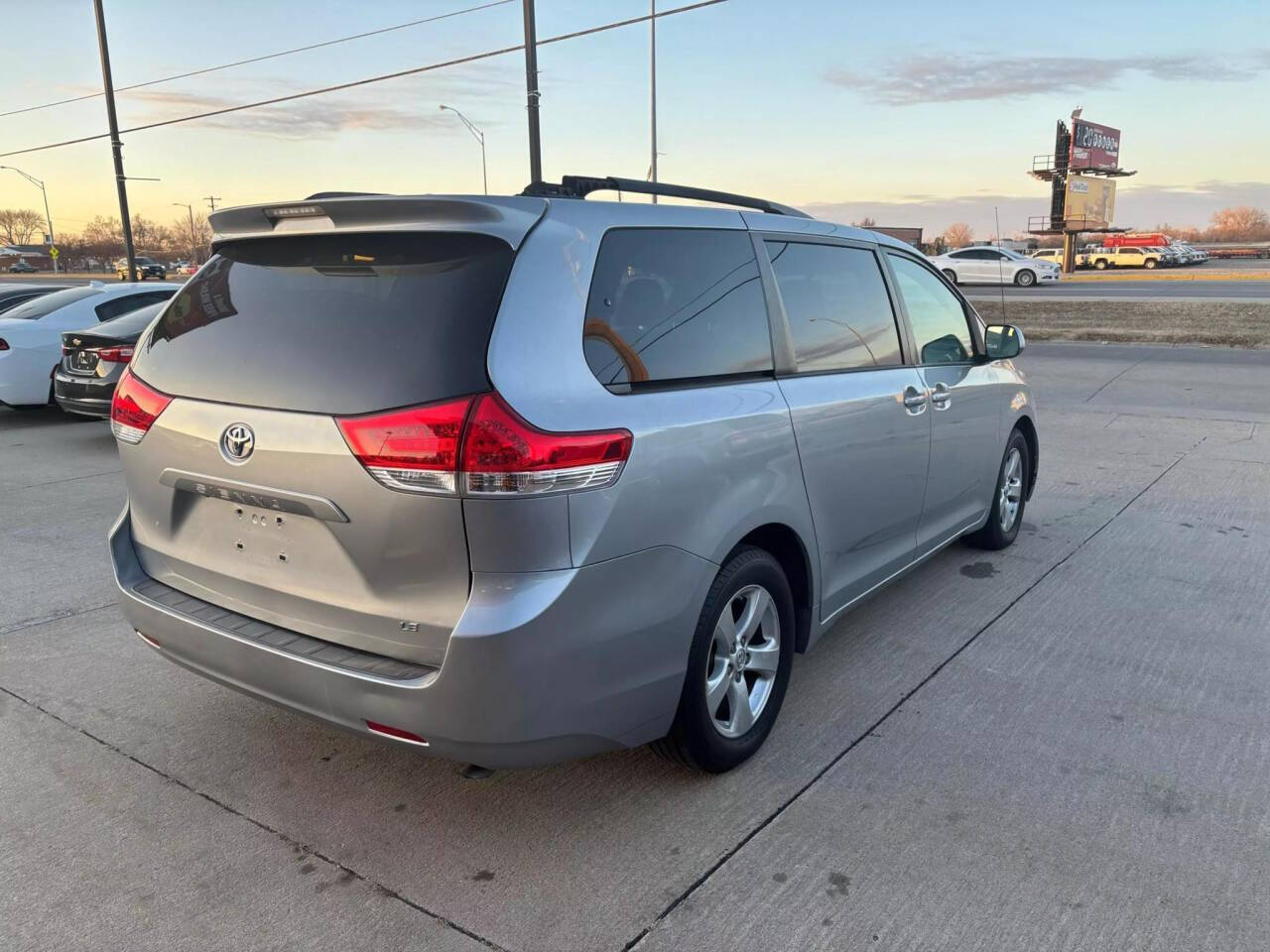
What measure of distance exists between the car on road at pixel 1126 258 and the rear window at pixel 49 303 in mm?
58191

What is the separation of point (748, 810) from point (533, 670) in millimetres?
1003

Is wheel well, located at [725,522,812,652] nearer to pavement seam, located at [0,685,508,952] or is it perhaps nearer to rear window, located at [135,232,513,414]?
rear window, located at [135,232,513,414]

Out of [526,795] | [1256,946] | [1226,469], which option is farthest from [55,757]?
[1226,469]

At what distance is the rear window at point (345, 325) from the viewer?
2.38 meters

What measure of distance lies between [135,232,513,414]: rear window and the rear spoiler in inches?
1.3

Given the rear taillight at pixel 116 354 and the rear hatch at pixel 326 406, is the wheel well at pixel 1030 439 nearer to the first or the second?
the rear hatch at pixel 326 406

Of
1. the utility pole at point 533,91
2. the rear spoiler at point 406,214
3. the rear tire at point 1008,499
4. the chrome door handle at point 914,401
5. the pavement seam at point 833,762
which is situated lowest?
the pavement seam at point 833,762

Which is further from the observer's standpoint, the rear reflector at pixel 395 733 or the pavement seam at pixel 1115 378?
the pavement seam at pixel 1115 378

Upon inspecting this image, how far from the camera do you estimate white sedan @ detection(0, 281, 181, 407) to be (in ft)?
32.6

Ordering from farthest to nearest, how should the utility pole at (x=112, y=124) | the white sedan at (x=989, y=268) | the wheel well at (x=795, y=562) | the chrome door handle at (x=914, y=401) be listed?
the white sedan at (x=989, y=268) < the utility pole at (x=112, y=124) < the chrome door handle at (x=914, y=401) < the wheel well at (x=795, y=562)

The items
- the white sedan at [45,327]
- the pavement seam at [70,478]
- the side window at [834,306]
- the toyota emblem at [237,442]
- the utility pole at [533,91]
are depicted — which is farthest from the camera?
the utility pole at [533,91]

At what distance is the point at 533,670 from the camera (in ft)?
7.76

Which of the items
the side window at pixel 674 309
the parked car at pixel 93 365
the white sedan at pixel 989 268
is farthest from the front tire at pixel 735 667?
the white sedan at pixel 989 268

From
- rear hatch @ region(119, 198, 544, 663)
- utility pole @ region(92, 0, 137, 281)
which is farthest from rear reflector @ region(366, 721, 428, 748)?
utility pole @ region(92, 0, 137, 281)
